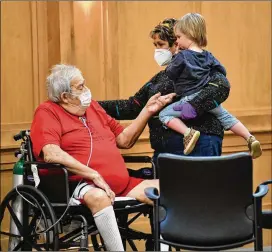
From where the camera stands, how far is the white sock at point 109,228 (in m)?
5.18

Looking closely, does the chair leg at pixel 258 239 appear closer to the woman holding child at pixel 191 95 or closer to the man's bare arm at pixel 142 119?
the woman holding child at pixel 191 95

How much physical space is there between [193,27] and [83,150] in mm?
920

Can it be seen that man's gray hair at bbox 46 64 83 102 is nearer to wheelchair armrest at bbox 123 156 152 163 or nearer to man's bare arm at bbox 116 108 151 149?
man's bare arm at bbox 116 108 151 149

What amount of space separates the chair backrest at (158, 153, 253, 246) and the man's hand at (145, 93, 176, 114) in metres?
0.88

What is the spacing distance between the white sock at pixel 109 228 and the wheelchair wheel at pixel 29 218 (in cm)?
25

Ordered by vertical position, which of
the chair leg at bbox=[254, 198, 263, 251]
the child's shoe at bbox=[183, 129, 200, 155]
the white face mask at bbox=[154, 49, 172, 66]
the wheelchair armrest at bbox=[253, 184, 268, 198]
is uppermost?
the white face mask at bbox=[154, 49, 172, 66]

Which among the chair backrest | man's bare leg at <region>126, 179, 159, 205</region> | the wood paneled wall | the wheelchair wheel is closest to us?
the chair backrest

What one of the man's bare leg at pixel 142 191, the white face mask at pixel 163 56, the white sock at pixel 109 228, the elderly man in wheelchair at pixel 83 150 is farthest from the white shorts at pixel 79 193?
the white face mask at pixel 163 56

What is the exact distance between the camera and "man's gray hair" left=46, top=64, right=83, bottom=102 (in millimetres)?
5441

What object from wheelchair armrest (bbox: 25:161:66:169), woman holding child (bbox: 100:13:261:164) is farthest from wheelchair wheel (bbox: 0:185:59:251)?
woman holding child (bbox: 100:13:261:164)

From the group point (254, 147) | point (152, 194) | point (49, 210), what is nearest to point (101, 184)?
point (49, 210)

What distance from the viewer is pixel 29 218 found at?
223 inches

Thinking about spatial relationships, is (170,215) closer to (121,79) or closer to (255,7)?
(121,79)

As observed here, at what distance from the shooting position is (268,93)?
7.59 metres
